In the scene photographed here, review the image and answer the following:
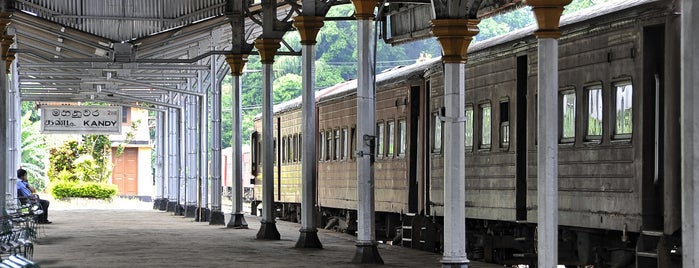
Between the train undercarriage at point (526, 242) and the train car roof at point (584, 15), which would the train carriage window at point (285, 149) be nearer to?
the train undercarriage at point (526, 242)

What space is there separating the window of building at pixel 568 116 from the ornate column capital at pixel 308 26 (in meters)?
5.64

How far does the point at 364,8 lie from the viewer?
53.1 ft

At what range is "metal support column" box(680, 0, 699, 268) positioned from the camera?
315 inches

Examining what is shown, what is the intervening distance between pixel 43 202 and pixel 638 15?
68.0 ft

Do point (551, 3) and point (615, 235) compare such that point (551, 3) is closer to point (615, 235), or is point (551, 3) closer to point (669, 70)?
point (669, 70)

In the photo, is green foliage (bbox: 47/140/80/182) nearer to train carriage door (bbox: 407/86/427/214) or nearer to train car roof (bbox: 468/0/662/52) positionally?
train carriage door (bbox: 407/86/427/214)

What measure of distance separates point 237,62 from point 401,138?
5.95 metres

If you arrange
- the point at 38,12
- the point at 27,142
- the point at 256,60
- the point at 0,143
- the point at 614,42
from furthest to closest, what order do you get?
the point at 256,60 → the point at 27,142 → the point at 38,12 → the point at 0,143 → the point at 614,42

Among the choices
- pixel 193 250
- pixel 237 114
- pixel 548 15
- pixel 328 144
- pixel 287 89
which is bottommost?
pixel 193 250

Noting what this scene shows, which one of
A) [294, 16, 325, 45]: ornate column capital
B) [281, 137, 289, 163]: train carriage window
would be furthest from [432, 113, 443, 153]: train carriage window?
[281, 137, 289, 163]: train carriage window

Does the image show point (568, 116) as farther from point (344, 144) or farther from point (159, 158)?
point (159, 158)

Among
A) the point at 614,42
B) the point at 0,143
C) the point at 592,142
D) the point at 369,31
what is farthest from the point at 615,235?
the point at 0,143

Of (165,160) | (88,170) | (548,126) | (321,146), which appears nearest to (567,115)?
(548,126)

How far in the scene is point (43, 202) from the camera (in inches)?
1196
